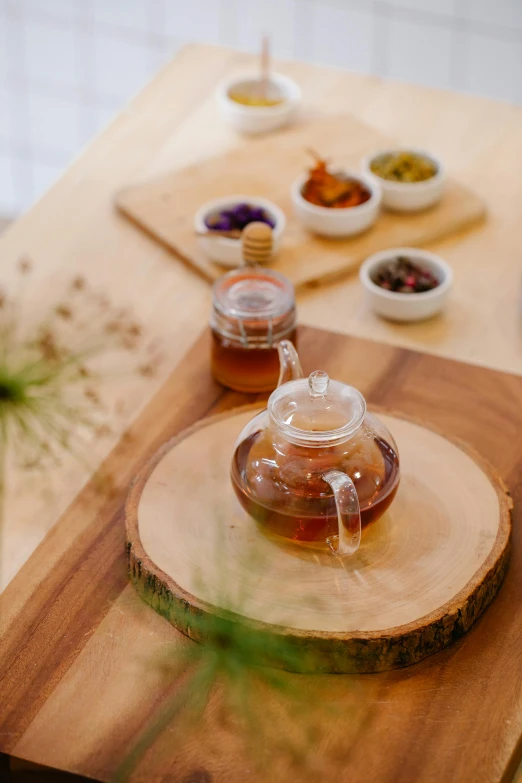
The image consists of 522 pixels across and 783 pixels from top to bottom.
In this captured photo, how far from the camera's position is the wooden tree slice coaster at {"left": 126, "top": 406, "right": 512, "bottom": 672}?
3.31 ft

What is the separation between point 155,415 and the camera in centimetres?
136

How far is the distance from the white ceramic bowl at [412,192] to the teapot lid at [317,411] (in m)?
0.81

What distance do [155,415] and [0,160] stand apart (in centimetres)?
236

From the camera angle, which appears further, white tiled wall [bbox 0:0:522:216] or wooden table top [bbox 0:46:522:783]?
white tiled wall [bbox 0:0:522:216]

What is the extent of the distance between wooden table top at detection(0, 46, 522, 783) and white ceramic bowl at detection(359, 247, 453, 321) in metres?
0.02

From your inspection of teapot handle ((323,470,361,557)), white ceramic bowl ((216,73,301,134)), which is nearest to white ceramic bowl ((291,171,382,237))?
white ceramic bowl ((216,73,301,134))

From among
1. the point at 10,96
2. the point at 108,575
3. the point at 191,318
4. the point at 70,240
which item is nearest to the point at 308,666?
the point at 108,575

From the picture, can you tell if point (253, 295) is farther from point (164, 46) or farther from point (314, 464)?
point (164, 46)

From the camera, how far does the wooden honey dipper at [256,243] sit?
1.58 metres

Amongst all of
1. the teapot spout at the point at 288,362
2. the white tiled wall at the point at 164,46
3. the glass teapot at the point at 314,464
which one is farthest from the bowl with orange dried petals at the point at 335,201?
the white tiled wall at the point at 164,46

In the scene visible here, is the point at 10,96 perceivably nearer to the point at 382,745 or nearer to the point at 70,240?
the point at 70,240

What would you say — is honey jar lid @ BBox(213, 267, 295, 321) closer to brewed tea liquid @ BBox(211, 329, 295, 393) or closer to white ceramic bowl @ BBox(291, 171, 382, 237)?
brewed tea liquid @ BBox(211, 329, 295, 393)

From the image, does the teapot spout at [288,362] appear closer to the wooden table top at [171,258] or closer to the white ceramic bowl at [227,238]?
the wooden table top at [171,258]

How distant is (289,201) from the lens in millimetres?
1877
